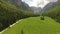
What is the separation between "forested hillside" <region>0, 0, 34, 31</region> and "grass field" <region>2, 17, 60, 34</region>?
27 cm

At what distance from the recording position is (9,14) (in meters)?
8.70

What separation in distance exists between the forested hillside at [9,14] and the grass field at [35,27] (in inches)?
10.5

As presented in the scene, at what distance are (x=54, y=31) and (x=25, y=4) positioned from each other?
1987mm

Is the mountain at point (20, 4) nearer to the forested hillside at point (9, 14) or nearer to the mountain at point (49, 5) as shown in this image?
the forested hillside at point (9, 14)

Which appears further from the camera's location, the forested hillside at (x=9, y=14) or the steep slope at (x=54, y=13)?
the steep slope at (x=54, y=13)

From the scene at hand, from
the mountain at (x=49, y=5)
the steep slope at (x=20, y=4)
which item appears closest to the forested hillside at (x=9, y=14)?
the steep slope at (x=20, y=4)

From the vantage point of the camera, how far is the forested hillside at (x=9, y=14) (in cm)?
851

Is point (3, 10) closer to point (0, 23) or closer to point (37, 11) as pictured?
point (0, 23)

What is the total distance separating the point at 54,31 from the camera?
27.2 ft

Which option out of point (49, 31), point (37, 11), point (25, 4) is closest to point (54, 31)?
point (49, 31)

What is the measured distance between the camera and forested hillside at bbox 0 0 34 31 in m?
8.51

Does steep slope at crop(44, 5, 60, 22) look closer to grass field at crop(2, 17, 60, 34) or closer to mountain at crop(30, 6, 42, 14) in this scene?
grass field at crop(2, 17, 60, 34)

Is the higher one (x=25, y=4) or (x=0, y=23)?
(x=25, y=4)

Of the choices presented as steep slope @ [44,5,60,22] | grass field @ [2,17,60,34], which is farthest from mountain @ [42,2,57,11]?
grass field @ [2,17,60,34]
